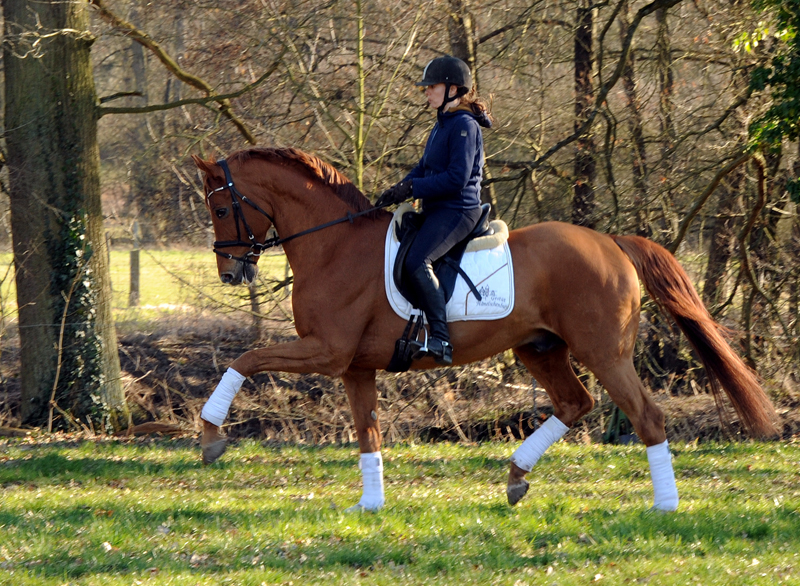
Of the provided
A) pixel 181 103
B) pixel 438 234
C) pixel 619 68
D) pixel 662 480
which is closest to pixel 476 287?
pixel 438 234

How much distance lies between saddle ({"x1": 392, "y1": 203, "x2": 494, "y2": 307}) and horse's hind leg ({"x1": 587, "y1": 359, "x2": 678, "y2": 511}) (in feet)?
3.85

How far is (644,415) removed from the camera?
6.05 m

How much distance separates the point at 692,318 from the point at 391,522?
2.83 metres

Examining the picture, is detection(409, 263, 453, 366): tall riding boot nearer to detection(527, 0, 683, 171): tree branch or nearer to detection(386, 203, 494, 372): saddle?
detection(386, 203, 494, 372): saddle

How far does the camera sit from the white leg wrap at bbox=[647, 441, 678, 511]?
5.95m

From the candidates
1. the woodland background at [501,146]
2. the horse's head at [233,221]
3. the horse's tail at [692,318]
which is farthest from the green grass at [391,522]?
the woodland background at [501,146]

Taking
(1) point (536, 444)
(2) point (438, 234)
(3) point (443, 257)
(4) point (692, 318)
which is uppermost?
(2) point (438, 234)

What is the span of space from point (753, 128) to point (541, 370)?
410 centimetres

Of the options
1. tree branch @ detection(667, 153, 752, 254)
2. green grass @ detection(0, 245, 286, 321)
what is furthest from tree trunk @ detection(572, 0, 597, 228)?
green grass @ detection(0, 245, 286, 321)

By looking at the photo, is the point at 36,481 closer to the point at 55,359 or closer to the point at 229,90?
the point at 55,359

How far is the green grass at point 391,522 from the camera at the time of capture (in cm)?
473

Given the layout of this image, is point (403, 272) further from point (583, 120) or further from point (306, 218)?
point (583, 120)

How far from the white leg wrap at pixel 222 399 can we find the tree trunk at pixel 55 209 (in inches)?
184

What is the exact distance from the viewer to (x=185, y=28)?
12.3 m
